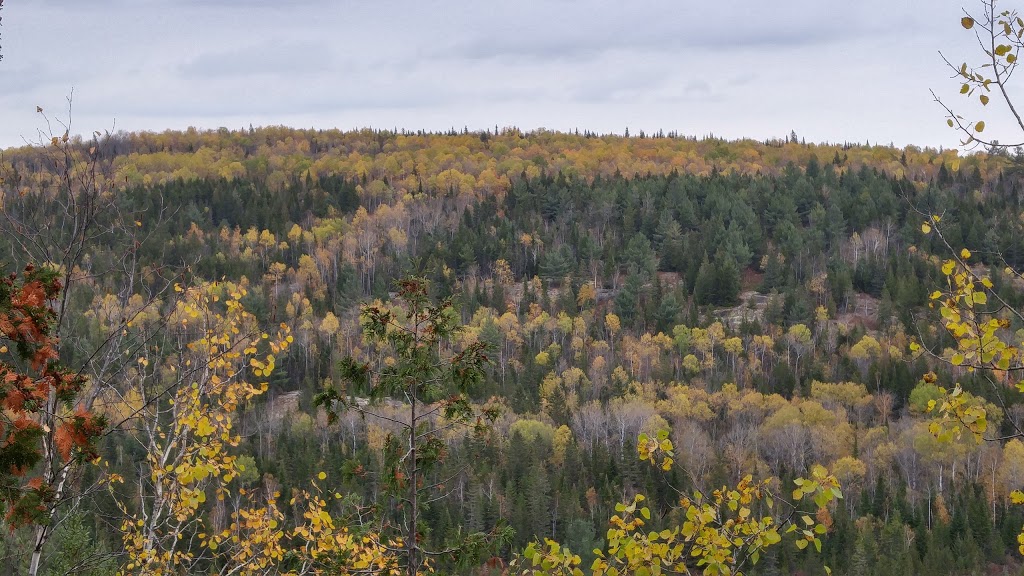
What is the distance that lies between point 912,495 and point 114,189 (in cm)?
9199

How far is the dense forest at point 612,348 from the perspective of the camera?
49.2 metres

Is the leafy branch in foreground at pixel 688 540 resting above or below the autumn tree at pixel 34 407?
below

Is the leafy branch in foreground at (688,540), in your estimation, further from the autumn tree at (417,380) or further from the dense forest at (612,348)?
the autumn tree at (417,380)

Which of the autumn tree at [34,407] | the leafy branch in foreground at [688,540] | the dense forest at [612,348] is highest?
the autumn tree at [34,407]

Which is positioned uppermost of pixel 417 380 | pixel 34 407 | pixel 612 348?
pixel 34 407

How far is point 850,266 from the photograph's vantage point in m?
152

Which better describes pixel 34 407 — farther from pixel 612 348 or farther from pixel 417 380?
pixel 612 348

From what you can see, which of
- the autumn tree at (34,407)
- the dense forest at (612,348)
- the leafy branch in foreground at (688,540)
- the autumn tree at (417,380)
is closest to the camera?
the autumn tree at (34,407)

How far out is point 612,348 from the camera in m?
134

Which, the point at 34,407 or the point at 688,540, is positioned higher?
the point at 34,407

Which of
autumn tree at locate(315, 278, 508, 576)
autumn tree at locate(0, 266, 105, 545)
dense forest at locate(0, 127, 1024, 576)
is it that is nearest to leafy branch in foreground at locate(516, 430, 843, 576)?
dense forest at locate(0, 127, 1024, 576)

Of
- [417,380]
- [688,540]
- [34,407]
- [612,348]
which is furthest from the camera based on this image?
[612,348]

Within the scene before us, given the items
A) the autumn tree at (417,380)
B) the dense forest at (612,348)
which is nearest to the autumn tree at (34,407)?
the dense forest at (612,348)

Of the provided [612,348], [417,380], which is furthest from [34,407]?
[612,348]
